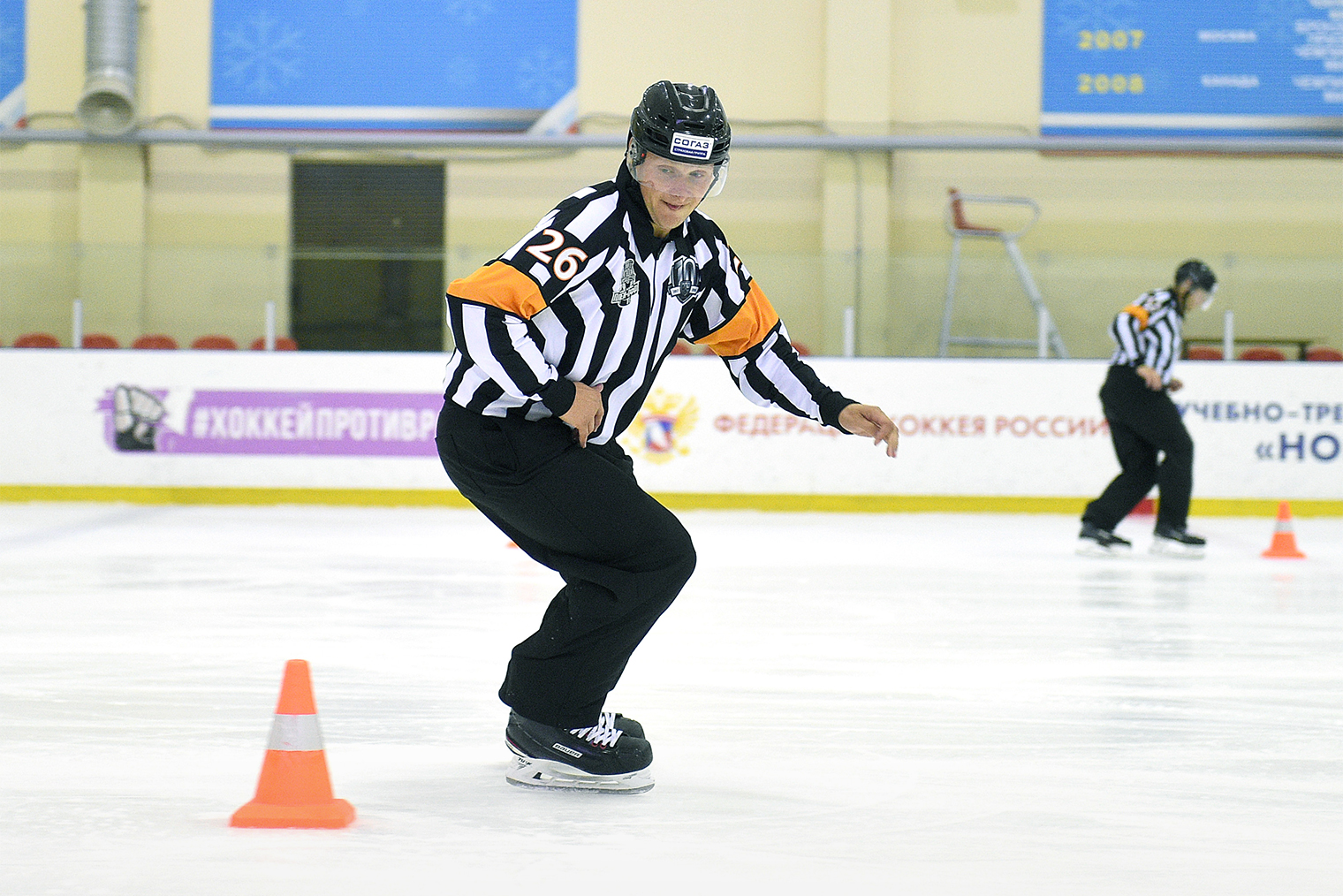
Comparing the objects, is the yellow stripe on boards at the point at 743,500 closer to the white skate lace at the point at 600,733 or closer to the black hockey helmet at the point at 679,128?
the white skate lace at the point at 600,733

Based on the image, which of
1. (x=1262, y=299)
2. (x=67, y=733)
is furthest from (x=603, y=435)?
(x=1262, y=299)

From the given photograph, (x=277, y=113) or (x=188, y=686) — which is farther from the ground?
(x=277, y=113)

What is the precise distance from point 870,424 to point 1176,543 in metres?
4.63

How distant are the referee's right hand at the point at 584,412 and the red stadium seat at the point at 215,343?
7634 millimetres

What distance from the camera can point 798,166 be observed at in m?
12.2

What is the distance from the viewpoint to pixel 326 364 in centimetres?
911

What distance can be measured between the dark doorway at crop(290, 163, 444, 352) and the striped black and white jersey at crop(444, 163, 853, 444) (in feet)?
25.0

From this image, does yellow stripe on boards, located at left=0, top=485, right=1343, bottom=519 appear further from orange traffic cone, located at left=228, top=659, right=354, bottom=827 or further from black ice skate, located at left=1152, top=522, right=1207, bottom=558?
orange traffic cone, located at left=228, top=659, right=354, bottom=827

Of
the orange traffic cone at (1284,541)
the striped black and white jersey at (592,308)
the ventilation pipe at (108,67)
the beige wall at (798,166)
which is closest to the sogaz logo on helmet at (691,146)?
the striped black and white jersey at (592,308)

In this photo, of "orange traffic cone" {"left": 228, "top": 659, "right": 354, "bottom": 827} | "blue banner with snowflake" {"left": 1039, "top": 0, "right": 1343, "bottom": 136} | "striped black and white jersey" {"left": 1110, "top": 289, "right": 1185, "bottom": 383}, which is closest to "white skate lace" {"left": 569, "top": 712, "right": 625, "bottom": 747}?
"orange traffic cone" {"left": 228, "top": 659, "right": 354, "bottom": 827}

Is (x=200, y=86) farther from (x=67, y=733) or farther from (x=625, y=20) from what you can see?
(x=67, y=733)

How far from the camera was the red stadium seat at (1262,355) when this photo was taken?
9.25m

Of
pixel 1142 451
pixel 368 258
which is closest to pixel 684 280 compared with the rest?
pixel 1142 451

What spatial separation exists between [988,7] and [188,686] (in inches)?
404
